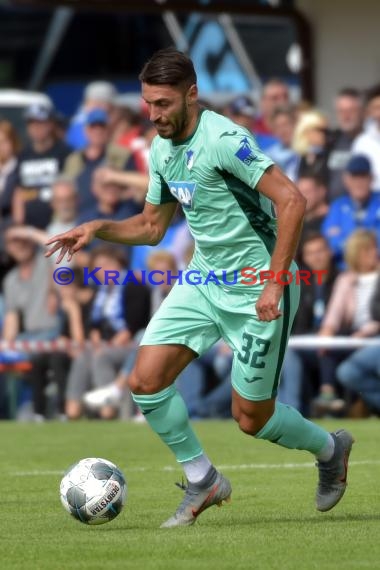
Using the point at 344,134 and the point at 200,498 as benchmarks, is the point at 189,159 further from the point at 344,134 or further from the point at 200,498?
the point at 344,134

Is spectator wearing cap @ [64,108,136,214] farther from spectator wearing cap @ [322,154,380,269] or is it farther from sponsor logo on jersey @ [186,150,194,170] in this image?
sponsor logo on jersey @ [186,150,194,170]

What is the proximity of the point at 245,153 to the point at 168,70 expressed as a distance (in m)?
0.56

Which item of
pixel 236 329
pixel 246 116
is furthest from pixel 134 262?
pixel 236 329

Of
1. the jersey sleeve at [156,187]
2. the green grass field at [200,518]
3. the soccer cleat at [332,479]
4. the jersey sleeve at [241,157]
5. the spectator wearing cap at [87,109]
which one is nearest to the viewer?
the green grass field at [200,518]

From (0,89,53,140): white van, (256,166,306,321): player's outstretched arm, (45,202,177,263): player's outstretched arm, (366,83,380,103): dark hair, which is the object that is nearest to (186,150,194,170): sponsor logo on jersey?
(256,166,306,321): player's outstretched arm

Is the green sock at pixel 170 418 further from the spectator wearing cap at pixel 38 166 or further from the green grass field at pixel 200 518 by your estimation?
the spectator wearing cap at pixel 38 166

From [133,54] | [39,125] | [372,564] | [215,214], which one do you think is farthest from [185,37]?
[372,564]

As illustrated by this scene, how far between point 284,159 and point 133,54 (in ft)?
22.6

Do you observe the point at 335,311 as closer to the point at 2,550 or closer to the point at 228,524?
the point at 228,524

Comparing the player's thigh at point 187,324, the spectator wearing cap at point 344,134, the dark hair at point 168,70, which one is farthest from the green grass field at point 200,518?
the spectator wearing cap at point 344,134

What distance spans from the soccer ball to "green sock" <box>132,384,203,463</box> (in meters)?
0.33

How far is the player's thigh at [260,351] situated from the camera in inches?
301

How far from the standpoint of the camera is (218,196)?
7.59m

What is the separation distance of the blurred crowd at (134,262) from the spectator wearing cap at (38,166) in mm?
16
